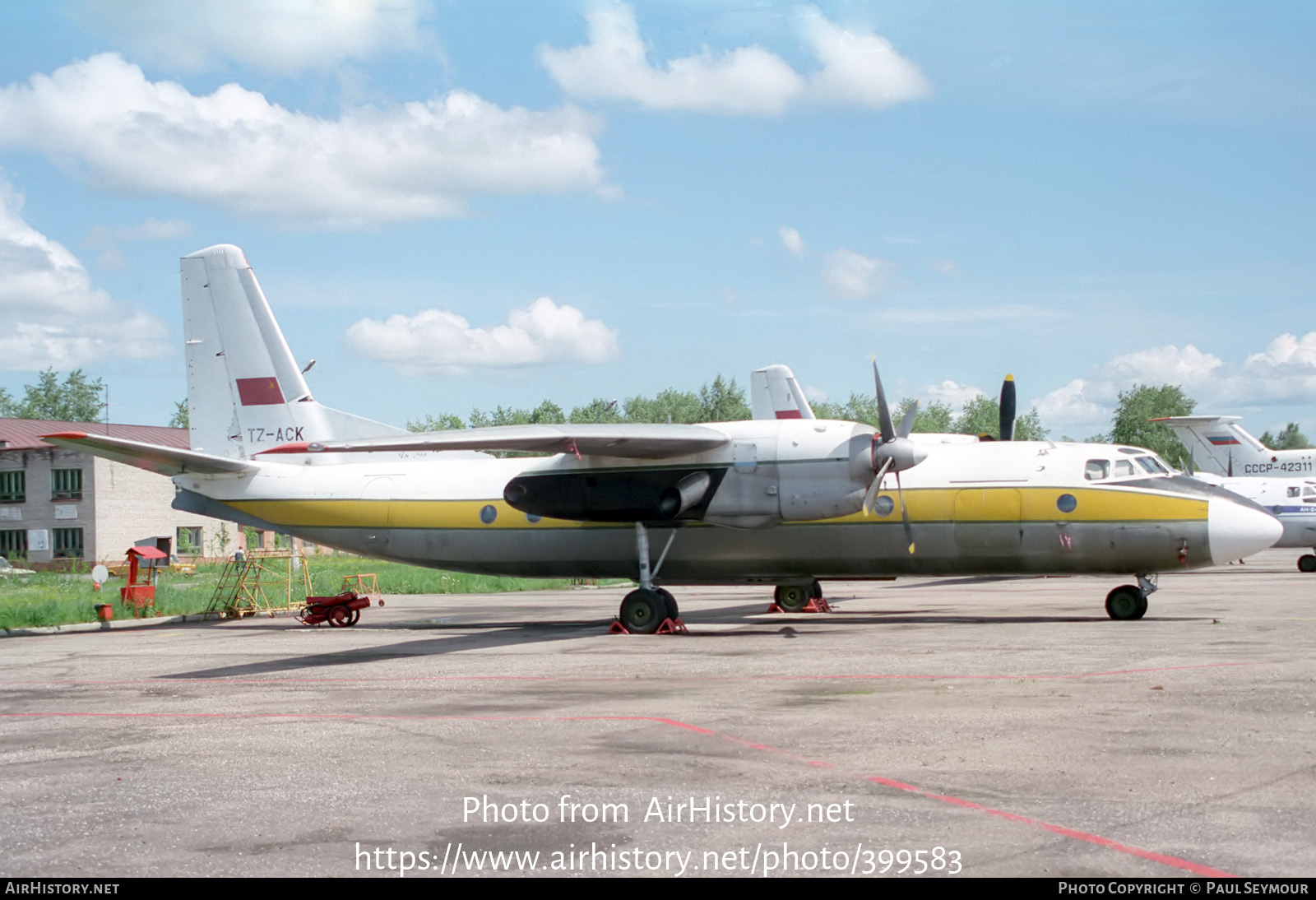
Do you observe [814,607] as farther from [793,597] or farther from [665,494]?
[665,494]

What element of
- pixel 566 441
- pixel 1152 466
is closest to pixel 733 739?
pixel 566 441

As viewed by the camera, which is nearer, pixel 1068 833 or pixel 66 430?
pixel 1068 833

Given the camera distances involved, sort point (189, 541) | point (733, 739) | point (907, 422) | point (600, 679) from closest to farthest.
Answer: point (733, 739), point (600, 679), point (907, 422), point (189, 541)

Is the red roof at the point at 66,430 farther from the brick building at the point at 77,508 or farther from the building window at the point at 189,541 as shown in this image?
the building window at the point at 189,541

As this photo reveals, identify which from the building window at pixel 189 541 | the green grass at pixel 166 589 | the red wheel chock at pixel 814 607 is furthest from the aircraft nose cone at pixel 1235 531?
the building window at pixel 189 541

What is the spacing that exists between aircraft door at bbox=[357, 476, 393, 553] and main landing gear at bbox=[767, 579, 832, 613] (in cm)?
884

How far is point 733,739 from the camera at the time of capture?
1073 centimetres

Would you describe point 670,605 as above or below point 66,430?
below

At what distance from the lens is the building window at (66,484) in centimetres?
6981

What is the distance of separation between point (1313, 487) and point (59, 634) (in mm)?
41523

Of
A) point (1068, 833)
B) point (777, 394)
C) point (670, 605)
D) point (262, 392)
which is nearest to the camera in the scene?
point (1068, 833)

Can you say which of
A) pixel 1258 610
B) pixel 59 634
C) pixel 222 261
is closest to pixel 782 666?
Result: pixel 1258 610

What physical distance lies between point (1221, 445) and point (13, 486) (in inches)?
2649
